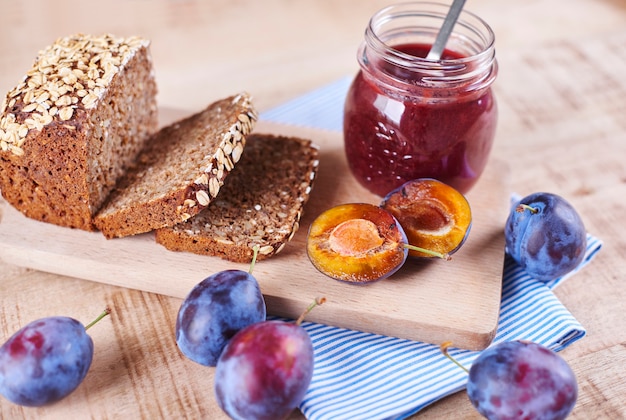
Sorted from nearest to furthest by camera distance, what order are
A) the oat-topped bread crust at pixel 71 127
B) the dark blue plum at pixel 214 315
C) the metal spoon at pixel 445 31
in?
the dark blue plum at pixel 214 315, the oat-topped bread crust at pixel 71 127, the metal spoon at pixel 445 31

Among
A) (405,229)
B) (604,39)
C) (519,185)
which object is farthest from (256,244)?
(604,39)

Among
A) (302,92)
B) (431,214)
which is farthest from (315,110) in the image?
(431,214)

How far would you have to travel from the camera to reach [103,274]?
7.16 feet

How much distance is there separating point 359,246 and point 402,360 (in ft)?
1.16

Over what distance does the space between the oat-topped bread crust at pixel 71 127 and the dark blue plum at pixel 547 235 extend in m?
1.32

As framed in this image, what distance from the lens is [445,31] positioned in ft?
7.25

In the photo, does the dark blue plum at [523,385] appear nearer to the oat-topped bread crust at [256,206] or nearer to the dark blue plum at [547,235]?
the dark blue plum at [547,235]

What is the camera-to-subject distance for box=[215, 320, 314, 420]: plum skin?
1.63 m

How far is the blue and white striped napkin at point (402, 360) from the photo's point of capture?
1.87 metres

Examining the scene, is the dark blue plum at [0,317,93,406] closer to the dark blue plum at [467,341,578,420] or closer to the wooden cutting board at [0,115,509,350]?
the wooden cutting board at [0,115,509,350]

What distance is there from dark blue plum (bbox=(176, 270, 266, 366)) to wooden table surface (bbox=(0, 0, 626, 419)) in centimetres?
18

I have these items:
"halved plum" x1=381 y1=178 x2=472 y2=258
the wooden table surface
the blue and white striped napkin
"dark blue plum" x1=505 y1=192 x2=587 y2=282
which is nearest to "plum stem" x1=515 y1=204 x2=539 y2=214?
"dark blue plum" x1=505 y1=192 x2=587 y2=282

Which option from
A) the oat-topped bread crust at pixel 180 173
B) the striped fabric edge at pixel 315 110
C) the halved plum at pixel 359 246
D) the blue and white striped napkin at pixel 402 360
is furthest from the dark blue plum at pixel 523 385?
the striped fabric edge at pixel 315 110

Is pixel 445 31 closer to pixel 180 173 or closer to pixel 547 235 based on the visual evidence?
pixel 547 235
